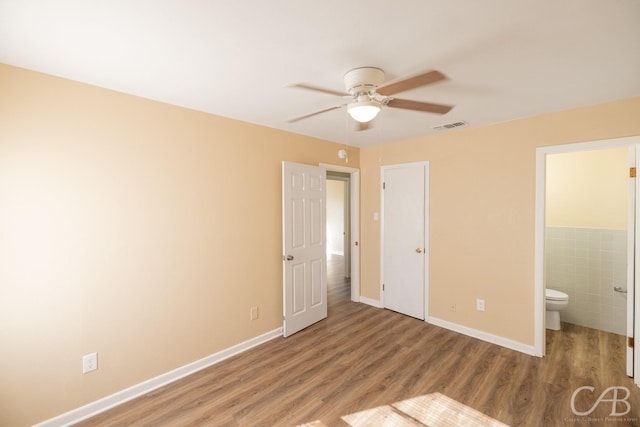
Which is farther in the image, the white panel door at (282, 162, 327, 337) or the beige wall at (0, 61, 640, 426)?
the white panel door at (282, 162, 327, 337)

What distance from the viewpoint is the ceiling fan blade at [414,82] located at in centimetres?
177

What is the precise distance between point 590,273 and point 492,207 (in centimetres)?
161

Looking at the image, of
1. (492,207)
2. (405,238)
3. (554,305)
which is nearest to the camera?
(492,207)

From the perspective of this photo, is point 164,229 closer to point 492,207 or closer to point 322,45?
point 322,45

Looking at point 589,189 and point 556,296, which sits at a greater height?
point 589,189

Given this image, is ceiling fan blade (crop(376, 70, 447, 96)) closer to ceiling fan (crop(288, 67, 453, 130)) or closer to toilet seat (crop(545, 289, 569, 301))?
ceiling fan (crop(288, 67, 453, 130))

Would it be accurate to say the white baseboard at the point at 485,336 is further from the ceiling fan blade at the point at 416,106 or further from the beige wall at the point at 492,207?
the ceiling fan blade at the point at 416,106

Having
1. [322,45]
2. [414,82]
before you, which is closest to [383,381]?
[414,82]

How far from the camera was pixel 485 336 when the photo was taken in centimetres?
316

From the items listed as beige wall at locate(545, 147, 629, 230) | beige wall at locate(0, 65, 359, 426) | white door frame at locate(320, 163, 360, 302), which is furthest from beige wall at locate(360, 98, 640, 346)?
beige wall at locate(0, 65, 359, 426)

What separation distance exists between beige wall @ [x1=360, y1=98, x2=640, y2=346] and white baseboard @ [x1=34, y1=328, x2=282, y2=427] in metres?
2.50

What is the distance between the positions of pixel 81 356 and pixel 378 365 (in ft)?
8.09

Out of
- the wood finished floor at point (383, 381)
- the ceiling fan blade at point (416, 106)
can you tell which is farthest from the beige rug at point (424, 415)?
the ceiling fan blade at point (416, 106)

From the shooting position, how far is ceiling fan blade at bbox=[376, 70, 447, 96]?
177cm
